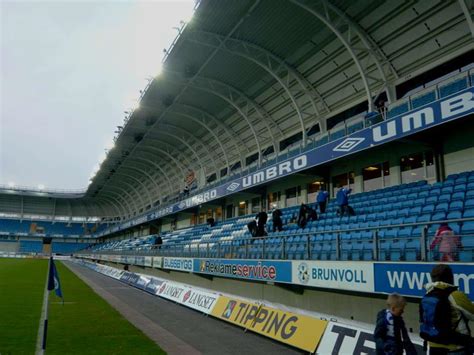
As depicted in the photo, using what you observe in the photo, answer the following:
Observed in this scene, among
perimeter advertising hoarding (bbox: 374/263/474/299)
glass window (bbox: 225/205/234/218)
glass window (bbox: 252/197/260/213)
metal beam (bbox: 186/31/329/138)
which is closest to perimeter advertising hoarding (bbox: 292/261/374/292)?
perimeter advertising hoarding (bbox: 374/263/474/299)

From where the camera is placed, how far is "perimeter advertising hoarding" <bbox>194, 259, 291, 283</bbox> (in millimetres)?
11204

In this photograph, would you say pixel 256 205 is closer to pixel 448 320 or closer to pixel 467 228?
pixel 467 228

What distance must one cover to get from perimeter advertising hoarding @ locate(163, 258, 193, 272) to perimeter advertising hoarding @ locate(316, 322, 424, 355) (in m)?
11.4

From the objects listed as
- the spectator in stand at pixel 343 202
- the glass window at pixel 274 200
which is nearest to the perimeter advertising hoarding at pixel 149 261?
the glass window at pixel 274 200

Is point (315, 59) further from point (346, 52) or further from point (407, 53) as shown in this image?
point (407, 53)

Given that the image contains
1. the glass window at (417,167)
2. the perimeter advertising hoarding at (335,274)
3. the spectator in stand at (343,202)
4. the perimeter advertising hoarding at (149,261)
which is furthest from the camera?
the perimeter advertising hoarding at (149,261)

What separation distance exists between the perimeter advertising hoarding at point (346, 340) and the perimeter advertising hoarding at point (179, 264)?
37.5ft

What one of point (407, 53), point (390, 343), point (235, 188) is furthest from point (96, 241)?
point (390, 343)

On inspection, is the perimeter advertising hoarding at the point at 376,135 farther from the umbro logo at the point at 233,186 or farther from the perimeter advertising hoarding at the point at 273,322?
the perimeter advertising hoarding at the point at 273,322

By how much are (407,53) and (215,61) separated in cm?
968

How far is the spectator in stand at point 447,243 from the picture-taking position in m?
6.54

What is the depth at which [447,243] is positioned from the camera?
6.64 meters

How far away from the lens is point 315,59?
19.6 meters

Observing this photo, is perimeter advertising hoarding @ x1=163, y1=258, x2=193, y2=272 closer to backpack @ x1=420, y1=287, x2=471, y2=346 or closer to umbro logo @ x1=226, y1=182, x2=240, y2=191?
umbro logo @ x1=226, y1=182, x2=240, y2=191
